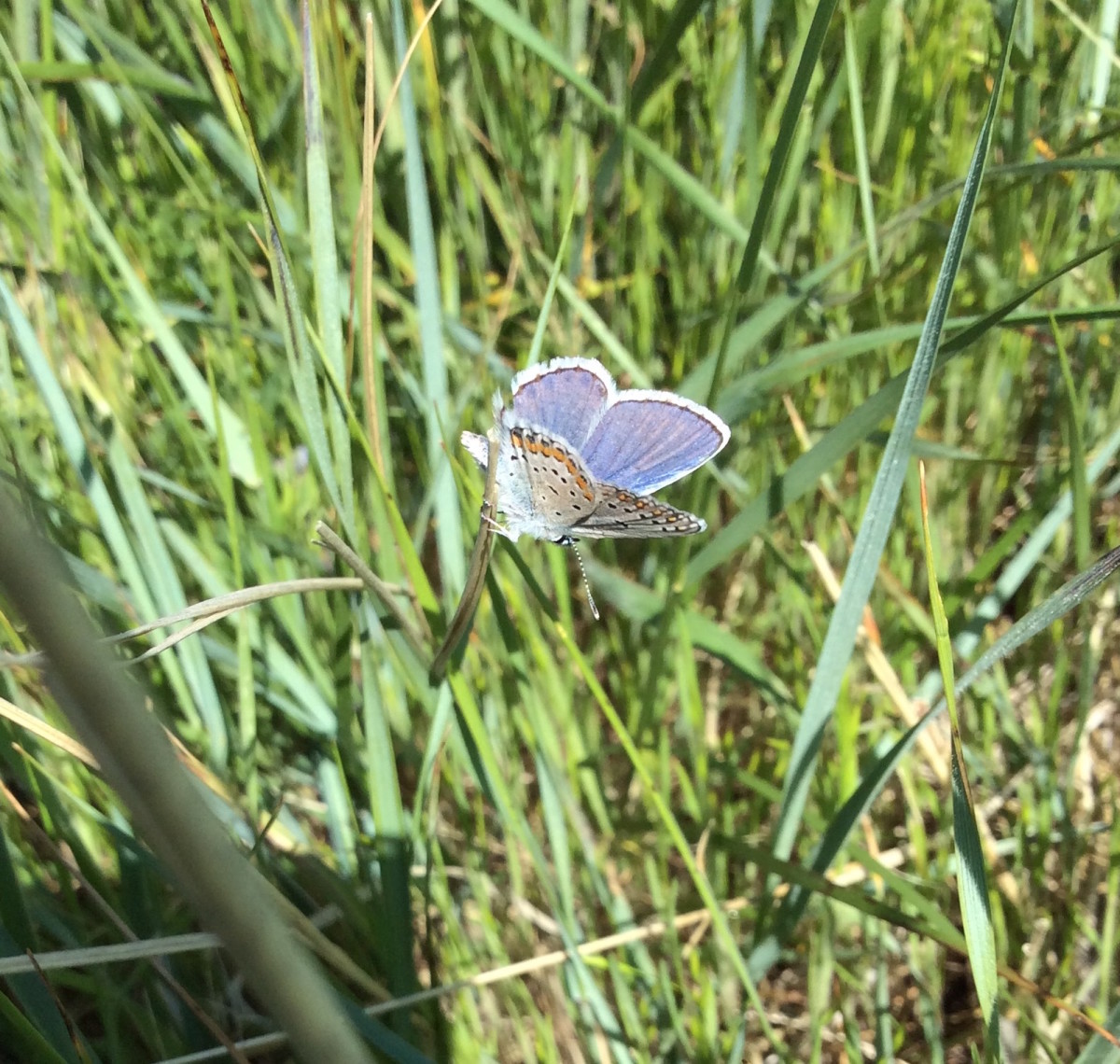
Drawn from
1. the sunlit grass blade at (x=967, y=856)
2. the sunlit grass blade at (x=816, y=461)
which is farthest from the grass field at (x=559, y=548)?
the sunlit grass blade at (x=967, y=856)

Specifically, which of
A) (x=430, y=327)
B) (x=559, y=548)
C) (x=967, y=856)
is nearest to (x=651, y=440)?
(x=559, y=548)

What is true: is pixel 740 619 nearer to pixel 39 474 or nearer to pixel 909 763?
pixel 909 763

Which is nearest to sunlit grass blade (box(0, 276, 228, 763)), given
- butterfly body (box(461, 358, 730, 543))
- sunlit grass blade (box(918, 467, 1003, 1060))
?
butterfly body (box(461, 358, 730, 543))

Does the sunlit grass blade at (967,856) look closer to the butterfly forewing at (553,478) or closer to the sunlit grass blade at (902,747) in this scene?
the sunlit grass blade at (902,747)

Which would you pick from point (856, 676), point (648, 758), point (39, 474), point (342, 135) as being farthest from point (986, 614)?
point (39, 474)

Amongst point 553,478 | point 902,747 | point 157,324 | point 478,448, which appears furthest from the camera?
point 157,324

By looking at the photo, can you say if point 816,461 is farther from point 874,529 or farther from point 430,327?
point 430,327

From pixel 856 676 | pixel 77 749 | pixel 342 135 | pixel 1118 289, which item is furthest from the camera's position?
pixel 1118 289
